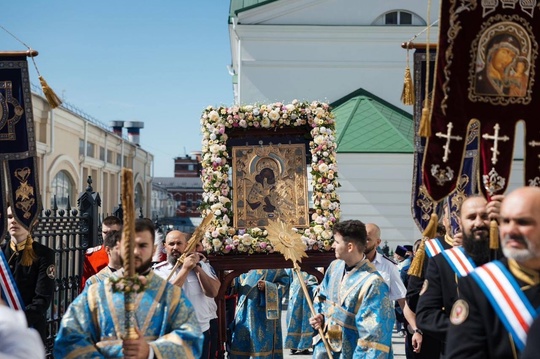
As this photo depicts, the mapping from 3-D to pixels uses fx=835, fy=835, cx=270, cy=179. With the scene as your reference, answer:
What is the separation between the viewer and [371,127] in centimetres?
2459

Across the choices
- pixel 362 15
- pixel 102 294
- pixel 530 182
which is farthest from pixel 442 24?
pixel 362 15

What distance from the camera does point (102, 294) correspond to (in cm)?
481

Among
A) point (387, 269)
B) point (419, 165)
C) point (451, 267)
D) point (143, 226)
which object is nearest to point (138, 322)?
point (143, 226)

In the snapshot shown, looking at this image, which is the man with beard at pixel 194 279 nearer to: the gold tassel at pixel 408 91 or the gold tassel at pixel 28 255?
the gold tassel at pixel 28 255

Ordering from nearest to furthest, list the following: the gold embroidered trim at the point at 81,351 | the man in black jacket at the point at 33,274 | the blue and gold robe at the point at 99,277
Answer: the gold embroidered trim at the point at 81,351 → the blue and gold robe at the point at 99,277 → the man in black jacket at the point at 33,274

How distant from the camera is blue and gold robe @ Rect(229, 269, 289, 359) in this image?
10.3 meters

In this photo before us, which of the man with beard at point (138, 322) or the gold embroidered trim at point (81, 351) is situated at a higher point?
the man with beard at point (138, 322)

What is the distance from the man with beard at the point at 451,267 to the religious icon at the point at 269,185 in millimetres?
4399

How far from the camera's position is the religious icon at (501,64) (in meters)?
5.83

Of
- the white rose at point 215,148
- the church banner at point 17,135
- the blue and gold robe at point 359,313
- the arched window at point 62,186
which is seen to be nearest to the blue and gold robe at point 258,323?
the white rose at point 215,148

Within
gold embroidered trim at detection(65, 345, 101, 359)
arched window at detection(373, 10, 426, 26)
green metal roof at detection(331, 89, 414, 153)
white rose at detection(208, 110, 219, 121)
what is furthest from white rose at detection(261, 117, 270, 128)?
arched window at detection(373, 10, 426, 26)

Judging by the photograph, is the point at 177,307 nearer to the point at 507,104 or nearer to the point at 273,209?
the point at 507,104

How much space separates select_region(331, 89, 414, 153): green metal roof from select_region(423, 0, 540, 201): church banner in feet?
58.2

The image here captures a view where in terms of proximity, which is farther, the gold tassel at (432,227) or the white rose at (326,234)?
the white rose at (326,234)
